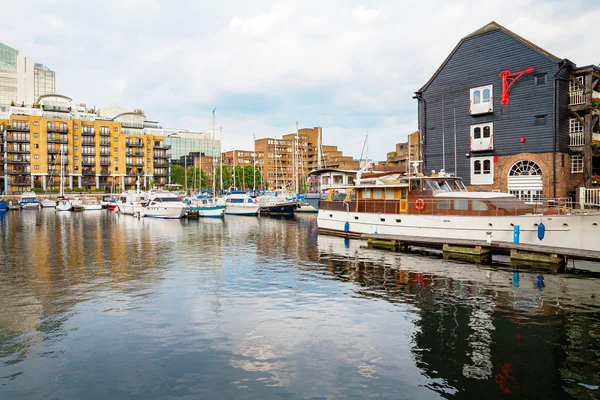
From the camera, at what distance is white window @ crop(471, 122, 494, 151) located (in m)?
35.8

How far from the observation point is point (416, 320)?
1375 cm

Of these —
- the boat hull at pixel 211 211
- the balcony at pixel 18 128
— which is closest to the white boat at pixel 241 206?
the boat hull at pixel 211 211

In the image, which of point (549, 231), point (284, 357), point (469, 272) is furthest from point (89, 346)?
point (549, 231)

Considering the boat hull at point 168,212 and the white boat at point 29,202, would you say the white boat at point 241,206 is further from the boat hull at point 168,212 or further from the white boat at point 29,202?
the white boat at point 29,202

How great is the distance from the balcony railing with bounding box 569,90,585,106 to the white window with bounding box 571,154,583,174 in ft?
12.8

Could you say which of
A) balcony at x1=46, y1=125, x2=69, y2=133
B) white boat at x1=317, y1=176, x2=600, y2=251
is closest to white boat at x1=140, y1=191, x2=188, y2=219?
white boat at x1=317, y1=176, x2=600, y2=251

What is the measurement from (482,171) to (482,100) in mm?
5952

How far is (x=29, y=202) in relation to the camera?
93875 millimetres

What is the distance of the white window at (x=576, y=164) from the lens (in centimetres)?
3289

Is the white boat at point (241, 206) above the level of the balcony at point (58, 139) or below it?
below

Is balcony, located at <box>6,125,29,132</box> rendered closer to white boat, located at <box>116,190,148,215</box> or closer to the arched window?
white boat, located at <box>116,190,148,215</box>

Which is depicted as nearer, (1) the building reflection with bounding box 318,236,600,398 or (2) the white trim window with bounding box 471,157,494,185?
(1) the building reflection with bounding box 318,236,600,398

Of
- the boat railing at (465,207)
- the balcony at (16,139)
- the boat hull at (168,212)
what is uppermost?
the balcony at (16,139)

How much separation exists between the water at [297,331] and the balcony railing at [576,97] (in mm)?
18135
